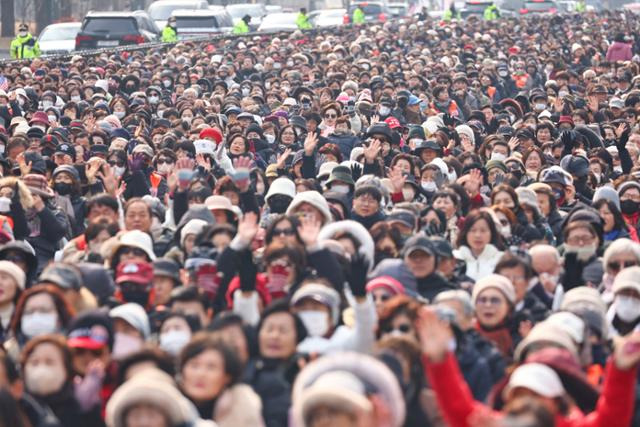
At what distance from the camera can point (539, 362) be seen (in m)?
7.88

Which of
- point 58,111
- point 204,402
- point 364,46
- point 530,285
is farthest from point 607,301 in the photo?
point 364,46

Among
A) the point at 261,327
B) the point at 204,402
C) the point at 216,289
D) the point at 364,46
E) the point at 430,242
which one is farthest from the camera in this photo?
the point at 364,46

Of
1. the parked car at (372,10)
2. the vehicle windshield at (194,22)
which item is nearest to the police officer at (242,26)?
the vehicle windshield at (194,22)

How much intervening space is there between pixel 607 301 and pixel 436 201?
11.4 ft

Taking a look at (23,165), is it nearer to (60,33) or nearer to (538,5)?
(60,33)

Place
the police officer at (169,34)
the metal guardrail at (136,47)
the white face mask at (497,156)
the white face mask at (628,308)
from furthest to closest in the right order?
1. the police officer at (169,34)
2. the metal guardrail at (136,47)
3. the white face mask at (497,156)
4. the white face mask at (628,308)

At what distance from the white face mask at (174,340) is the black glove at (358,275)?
1.15m

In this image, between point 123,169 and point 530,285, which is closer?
point 530,285

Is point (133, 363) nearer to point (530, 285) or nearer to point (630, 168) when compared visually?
point (530, 285)

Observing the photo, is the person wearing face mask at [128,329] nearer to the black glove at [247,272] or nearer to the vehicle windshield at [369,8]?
the black glove at [247,272]

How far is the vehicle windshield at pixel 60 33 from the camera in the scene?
133ft

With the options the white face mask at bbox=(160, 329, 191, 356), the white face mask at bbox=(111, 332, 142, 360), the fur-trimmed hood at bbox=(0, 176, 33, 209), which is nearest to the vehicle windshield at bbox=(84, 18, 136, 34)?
the fur-trimmed hood at bbox=(0, 176, 33, 209)

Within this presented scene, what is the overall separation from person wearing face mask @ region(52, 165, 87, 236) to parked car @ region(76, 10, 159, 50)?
2276 cm

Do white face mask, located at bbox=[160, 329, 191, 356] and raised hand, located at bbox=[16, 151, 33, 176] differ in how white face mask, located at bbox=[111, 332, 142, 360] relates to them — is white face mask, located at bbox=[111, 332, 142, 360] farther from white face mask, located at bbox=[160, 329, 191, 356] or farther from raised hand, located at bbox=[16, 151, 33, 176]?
raised hand, located at bbox=[16, 151, 33, 176]
